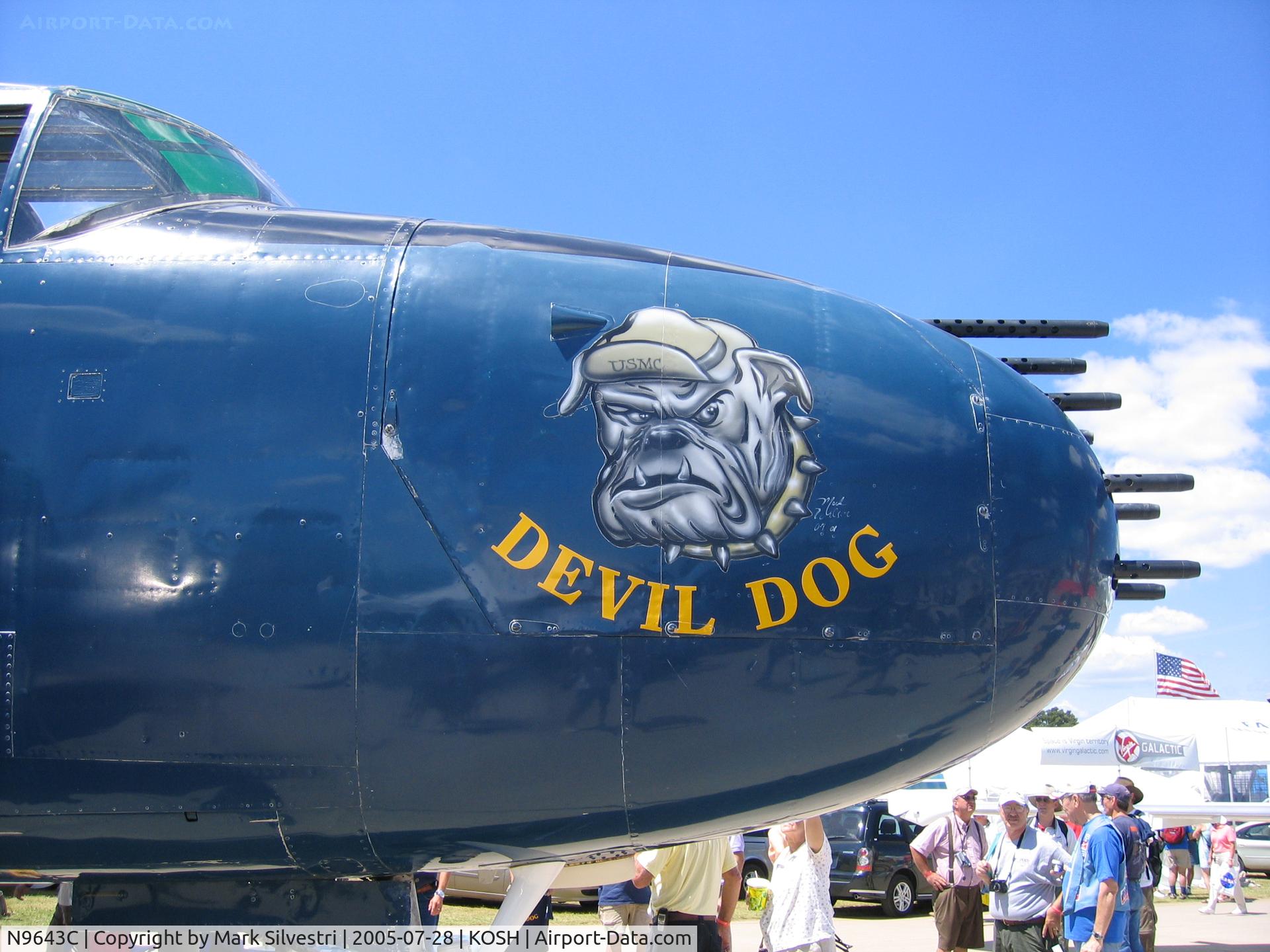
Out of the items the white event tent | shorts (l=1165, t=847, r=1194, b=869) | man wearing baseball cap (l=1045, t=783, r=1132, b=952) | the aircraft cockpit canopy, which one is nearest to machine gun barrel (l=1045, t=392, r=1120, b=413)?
the aircraft cockpit canopy

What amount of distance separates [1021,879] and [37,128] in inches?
330

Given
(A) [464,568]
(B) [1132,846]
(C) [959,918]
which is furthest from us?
(C) [959,918]

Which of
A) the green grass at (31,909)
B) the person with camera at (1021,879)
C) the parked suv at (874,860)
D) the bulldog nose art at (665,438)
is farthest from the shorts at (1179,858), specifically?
the bulldog nose art at (665,438)

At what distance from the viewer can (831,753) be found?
12.4ft

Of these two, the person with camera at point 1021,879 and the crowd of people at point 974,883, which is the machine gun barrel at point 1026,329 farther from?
the person with camera at point 1021,879

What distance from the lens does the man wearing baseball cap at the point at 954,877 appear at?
9312 mm

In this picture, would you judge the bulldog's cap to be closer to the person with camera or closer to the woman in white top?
the woman in white top

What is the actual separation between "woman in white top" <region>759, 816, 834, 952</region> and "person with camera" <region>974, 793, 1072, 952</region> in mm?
1988

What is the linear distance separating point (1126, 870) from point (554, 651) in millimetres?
6590

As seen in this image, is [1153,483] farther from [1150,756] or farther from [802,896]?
[1150,756]

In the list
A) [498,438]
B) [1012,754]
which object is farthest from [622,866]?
[1012,754]

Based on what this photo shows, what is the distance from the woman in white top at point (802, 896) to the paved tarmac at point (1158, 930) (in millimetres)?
5223

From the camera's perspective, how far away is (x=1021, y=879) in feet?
29.4

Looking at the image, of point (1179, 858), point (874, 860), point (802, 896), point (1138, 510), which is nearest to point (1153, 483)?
point (1138, 510)
